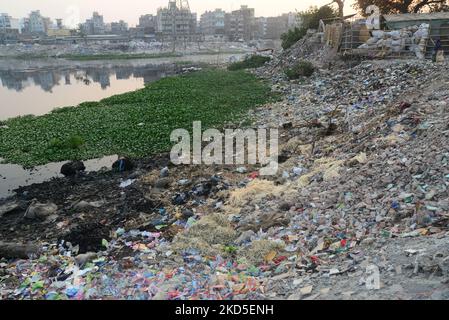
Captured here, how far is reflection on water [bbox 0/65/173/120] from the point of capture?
23438 millimetres

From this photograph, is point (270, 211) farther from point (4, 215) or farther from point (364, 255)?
point (4, 215)

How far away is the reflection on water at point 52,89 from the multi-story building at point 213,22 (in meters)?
66.3

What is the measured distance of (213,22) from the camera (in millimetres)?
124875

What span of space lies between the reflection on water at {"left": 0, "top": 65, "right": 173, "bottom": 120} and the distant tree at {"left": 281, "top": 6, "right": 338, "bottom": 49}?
1294 cm

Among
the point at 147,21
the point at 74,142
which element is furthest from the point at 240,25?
the point at 74,142

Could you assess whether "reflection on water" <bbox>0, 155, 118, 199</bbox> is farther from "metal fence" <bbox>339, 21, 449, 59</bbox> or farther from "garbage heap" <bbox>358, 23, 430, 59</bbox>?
"garbage heap" <bbox>358, 23, 430, 59</bbox>

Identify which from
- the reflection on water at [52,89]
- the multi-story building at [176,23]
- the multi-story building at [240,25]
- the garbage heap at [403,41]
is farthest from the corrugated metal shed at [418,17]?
the multi-story building at [240,25]

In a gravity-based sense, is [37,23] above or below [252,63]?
above

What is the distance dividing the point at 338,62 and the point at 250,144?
33.5 ft

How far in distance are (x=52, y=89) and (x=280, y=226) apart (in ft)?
100

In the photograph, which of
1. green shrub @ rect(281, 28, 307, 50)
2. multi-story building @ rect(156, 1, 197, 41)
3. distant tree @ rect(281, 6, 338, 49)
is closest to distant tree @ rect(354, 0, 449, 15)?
distant tree @ rect(281, 6, 338, 49)

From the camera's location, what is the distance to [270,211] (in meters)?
6.39

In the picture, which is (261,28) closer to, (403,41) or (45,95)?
(45,95)
